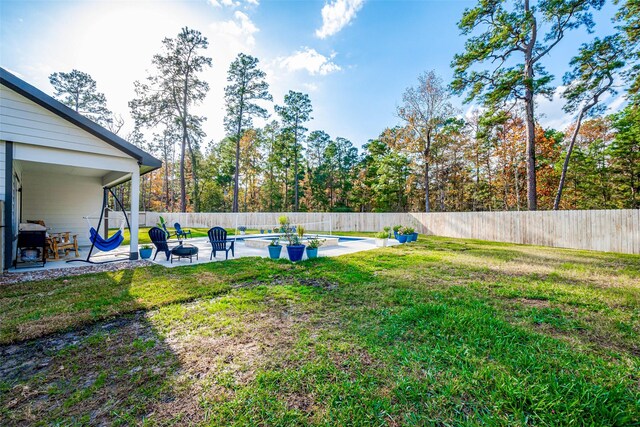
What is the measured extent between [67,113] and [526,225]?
655 inches

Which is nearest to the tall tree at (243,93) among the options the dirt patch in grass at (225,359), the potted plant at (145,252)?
the potted plant at (145,252)

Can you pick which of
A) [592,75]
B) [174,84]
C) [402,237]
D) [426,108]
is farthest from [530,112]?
[174,84]

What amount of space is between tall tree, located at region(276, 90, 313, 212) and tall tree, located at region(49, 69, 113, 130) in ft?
50.1

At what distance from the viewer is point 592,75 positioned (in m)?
12.6

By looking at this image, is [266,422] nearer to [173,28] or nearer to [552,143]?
[173,28]

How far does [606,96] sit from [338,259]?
16.8m

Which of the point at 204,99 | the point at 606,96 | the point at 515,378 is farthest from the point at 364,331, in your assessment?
the point at 204,99

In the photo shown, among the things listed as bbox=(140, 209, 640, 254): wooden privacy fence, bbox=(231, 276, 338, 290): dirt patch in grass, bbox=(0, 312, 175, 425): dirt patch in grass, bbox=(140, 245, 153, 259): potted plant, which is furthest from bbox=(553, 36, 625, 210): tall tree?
bbox=(140, 245, 153, 259): potted plant

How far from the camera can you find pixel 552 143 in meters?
18.9

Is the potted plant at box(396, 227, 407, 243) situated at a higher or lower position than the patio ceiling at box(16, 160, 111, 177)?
lower

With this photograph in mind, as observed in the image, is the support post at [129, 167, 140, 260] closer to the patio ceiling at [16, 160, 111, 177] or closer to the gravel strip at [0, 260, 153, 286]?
the gravel strip at [0, 260, 153, 286]

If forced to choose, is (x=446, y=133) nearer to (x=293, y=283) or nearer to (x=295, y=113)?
(x=295, y=113)

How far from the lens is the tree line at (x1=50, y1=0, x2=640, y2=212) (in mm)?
12305

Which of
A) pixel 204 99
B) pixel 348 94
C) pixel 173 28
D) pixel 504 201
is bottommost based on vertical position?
pixel 504 201
